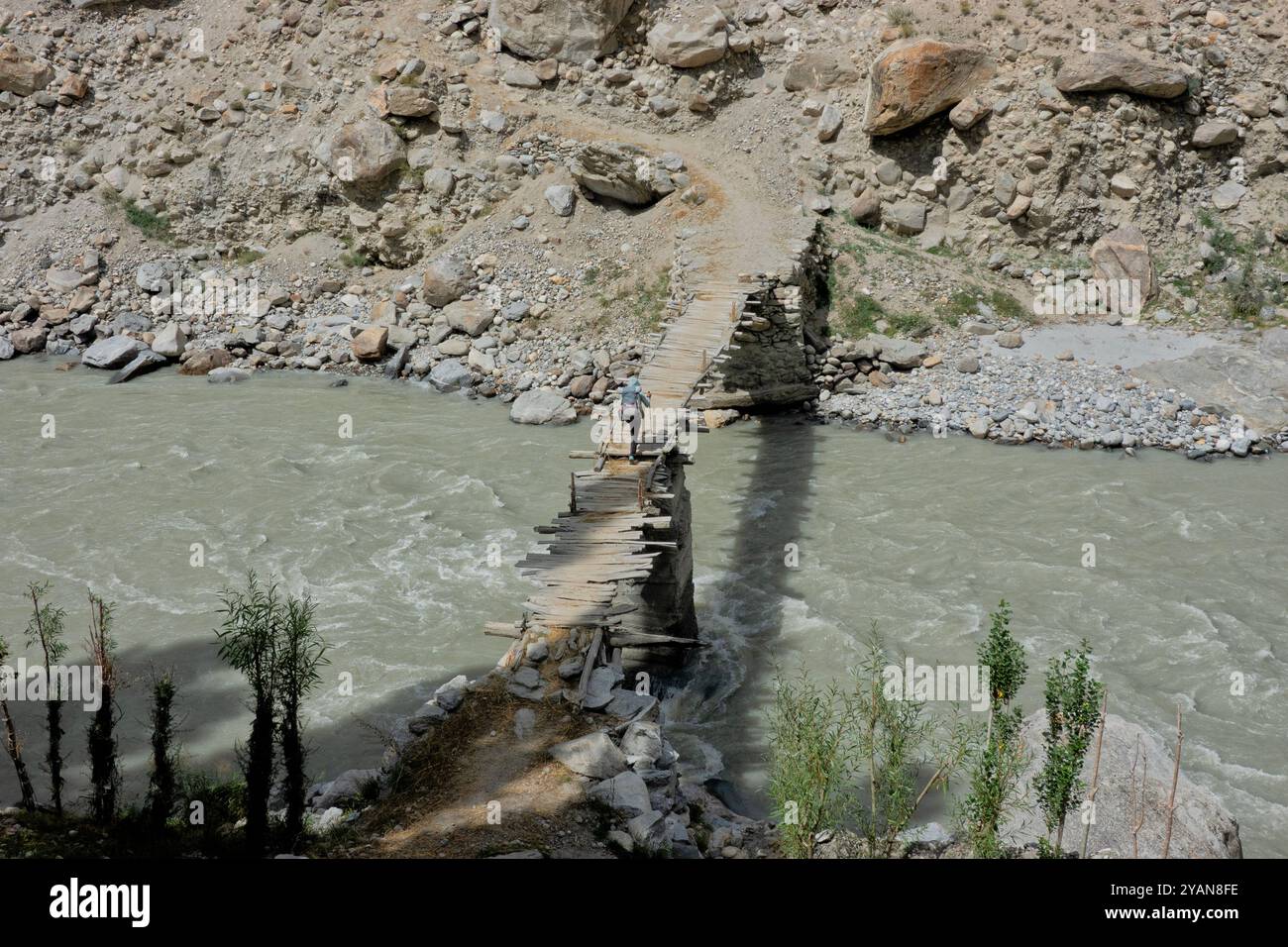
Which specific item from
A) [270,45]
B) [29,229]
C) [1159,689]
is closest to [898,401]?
[1159,689]

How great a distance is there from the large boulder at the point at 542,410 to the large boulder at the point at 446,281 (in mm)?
4481

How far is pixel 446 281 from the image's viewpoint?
81.4 ft

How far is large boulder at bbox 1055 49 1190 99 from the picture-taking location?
2388cm

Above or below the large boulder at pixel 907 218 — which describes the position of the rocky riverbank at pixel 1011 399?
below

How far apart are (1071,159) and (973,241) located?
111 inches

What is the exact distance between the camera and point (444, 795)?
28.3ft

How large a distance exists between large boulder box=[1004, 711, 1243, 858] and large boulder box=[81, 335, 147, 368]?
72.6 feet

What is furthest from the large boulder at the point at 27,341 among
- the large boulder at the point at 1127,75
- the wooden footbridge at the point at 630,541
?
the large boulder at the point at 1127,75

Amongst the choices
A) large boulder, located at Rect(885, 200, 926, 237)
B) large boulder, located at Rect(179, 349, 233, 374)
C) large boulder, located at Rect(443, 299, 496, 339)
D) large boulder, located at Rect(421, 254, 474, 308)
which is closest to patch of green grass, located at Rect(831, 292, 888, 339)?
large boulder, located at Rect(885, 200, 926, 237)

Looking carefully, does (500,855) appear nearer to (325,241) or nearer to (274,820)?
(274,820)

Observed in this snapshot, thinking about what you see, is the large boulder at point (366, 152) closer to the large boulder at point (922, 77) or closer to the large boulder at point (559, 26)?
the large boulder at point (559, 26)

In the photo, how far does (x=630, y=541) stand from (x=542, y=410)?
9.85 m

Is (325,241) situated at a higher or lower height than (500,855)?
higher

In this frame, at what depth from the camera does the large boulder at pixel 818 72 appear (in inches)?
1059
